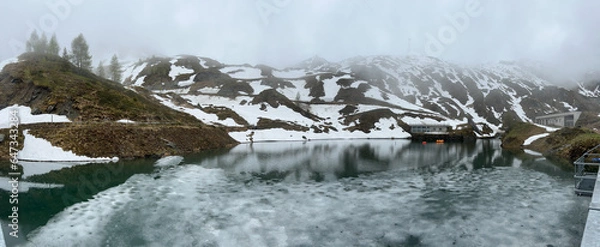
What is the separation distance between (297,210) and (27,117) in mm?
45618

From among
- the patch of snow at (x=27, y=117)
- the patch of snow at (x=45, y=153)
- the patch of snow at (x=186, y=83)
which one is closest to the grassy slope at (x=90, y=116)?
the patch of snow at (x=45, y=153)

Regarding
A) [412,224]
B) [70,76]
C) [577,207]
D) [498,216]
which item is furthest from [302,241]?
[70,76]

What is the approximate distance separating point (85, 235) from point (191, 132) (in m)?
44.6

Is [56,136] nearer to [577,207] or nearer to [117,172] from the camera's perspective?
[117,172]

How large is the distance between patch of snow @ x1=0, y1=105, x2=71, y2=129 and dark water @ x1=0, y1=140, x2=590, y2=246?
18.5 metres

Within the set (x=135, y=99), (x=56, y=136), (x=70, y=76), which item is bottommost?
(x=56, y=136)

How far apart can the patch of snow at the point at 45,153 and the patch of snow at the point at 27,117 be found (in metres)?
5.68

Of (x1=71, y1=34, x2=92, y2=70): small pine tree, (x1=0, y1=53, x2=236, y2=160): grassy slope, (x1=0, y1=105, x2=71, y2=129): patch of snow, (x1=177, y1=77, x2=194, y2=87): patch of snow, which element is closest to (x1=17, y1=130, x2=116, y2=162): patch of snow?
(x1=0, y1=53, x2=236, y2=160): grassy slope

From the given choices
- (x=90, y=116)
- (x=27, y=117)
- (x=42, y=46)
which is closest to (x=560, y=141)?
(x=90, y=116)

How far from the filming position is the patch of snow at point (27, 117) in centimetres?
4088

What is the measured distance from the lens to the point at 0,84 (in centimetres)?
4931

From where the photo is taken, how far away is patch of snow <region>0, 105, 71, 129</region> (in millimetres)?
40875

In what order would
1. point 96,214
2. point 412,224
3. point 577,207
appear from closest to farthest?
1. point 412,224
2. point 96,214
3. point 577,207

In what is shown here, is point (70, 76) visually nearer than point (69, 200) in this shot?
No
